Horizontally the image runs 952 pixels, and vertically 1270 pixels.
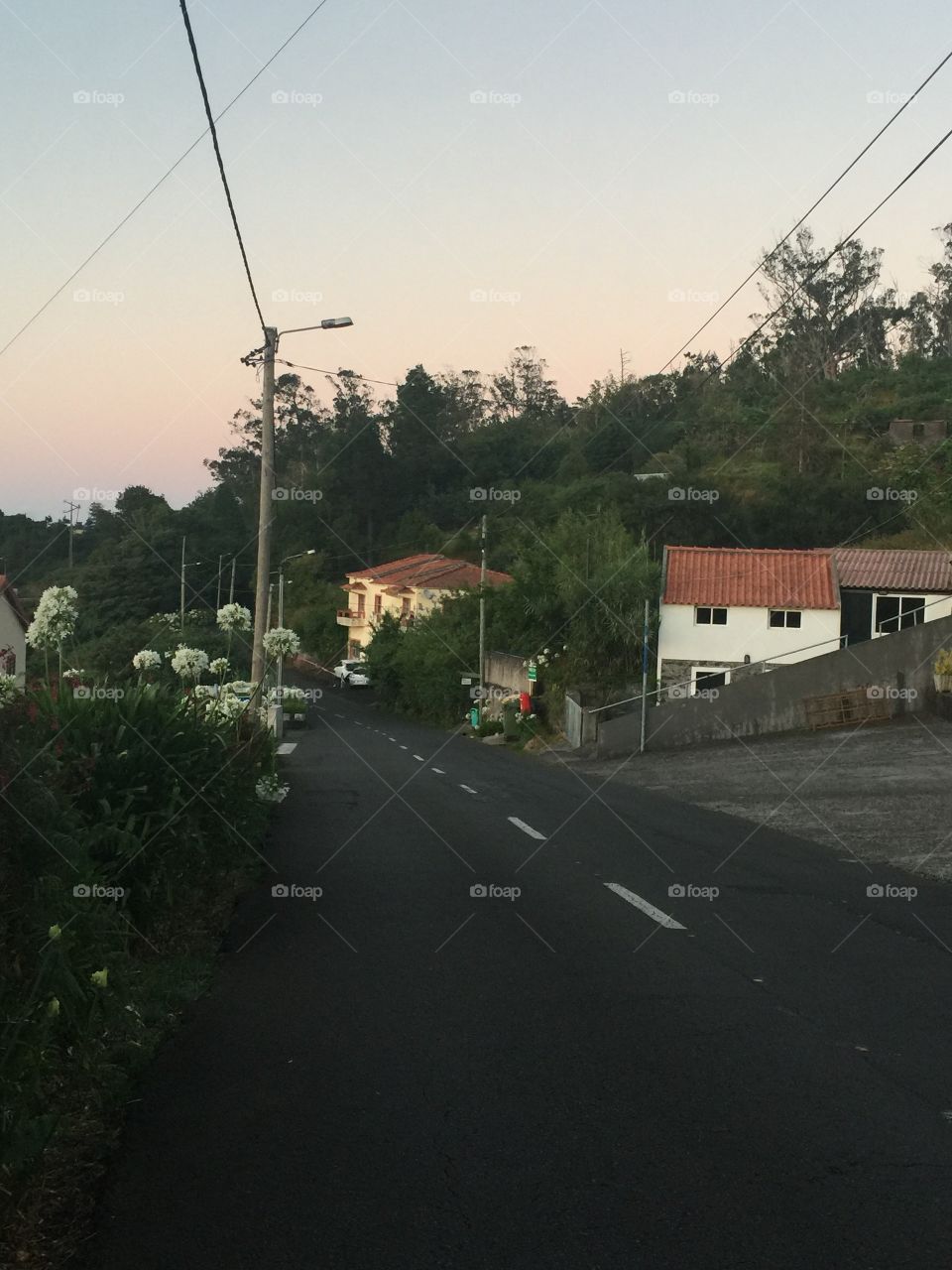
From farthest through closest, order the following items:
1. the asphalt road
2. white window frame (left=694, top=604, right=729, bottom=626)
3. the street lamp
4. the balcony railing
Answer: the balcony railing
white window frame (left=694, top=604, right=729, bottom=626)
the street lamp
the asphalt road

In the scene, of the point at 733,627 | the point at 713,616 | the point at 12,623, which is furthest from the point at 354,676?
the point at 733,627

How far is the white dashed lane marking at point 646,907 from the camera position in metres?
9.93

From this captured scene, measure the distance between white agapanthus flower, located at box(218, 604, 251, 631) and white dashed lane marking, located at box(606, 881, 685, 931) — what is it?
5.67 m

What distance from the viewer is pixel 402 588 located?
2923 inches

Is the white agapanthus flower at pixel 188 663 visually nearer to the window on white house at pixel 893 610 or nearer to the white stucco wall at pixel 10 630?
the white stucco wall at pixel 10 630

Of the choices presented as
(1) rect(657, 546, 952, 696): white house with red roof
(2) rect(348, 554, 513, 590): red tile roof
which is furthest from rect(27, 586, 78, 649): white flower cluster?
(2) rect(348, 554, 513, 590): red tile roof

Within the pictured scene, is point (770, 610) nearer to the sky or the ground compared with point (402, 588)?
nearer to the ground

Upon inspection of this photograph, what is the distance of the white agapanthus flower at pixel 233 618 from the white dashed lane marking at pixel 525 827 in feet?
Answer: 14.9

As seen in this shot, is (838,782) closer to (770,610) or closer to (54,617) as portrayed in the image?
(54,617)

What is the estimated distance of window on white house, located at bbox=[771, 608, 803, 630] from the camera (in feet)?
143

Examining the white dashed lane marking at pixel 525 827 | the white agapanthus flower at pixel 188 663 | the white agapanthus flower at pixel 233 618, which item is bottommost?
the white dashed lane marking at pixel 525 827

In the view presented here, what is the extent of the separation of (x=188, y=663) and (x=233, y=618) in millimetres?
2203

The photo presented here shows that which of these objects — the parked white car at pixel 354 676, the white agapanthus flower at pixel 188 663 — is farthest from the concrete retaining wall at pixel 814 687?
the parked white car at pixel 354 676

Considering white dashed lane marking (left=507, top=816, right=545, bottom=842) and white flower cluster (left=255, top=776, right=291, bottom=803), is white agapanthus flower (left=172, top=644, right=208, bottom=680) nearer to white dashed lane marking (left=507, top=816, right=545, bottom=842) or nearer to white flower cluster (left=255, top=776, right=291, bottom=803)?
white flower cluster (left=255, top=776, right=291, bottom=803)
